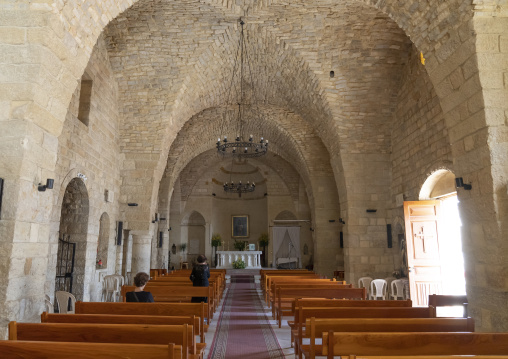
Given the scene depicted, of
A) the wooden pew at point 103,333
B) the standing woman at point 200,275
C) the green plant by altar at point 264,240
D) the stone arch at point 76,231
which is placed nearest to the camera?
the wooden pew at point 103,333

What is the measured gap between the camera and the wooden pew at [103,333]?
2.78 m

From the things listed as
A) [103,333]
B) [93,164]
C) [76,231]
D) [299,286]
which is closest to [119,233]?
[76,231]

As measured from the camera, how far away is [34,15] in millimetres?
4043

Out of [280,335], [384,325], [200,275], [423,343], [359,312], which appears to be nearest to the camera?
[423,343]

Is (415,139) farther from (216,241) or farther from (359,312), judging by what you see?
(216,241)

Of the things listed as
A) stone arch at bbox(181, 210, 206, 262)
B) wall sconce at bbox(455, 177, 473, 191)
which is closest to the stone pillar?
wall sconce at bbox(455, 177, 473, 191)

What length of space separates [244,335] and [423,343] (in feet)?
11.5

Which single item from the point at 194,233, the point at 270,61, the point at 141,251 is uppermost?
the point at 270,61

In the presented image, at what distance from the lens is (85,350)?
2.28 meters

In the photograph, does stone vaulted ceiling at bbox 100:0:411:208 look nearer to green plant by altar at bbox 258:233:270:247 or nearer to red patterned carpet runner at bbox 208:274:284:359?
red patterned carpet runner at bbox 208:274:284:359

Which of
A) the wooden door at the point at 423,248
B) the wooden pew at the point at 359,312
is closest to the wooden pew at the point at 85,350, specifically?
the wooden pew at the point at 359,312

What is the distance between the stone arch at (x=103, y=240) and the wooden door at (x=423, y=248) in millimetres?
7354

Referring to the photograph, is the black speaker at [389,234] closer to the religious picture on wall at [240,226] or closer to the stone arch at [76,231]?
the stone arch at [76,231]

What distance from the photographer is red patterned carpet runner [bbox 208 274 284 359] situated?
4637 millimetres
